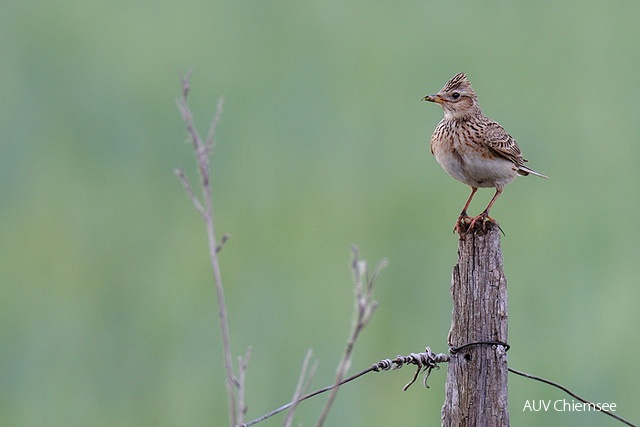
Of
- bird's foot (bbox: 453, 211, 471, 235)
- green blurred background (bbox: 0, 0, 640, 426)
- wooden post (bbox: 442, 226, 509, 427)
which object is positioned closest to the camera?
wooden post (bbox: 442, 226, 509, 427)

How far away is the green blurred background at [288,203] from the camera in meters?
4.92

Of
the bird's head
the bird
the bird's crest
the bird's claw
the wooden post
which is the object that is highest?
the bird's crest

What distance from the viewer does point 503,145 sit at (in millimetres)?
4215

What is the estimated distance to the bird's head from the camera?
4.44 m

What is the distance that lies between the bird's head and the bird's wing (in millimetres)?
165

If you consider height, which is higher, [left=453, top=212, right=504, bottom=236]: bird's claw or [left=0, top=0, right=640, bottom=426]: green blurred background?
[left=0, top=0, right=640, bottom=426]: green blurred background

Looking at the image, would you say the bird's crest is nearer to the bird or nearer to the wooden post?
the bird

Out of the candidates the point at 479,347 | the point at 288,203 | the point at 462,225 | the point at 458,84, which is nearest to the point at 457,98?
the point at 458,84

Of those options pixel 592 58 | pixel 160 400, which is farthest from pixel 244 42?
pixel 160 400

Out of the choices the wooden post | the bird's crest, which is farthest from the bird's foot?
the bird's crest

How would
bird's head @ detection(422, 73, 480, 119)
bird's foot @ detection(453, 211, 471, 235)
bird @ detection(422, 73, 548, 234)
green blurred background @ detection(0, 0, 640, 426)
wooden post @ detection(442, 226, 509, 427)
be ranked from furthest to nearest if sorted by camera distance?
1. green blurred background @ detection(0, 0, 640, 426)
2. bird's head @ detection(422, 73, 480, 119)
3. bird @ detection(422, 73, 548, 234)
4. bird's foot @ detection(453, 211, 471, 235)
5. wooden post @ detection(442, 226, 509, 427)

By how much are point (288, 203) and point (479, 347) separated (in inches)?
118

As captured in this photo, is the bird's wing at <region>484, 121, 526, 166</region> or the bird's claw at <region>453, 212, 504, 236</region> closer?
the bird's claw at <region>453, 212, 504, 236</region>

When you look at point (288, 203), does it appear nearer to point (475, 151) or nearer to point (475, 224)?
point (475, 151)
